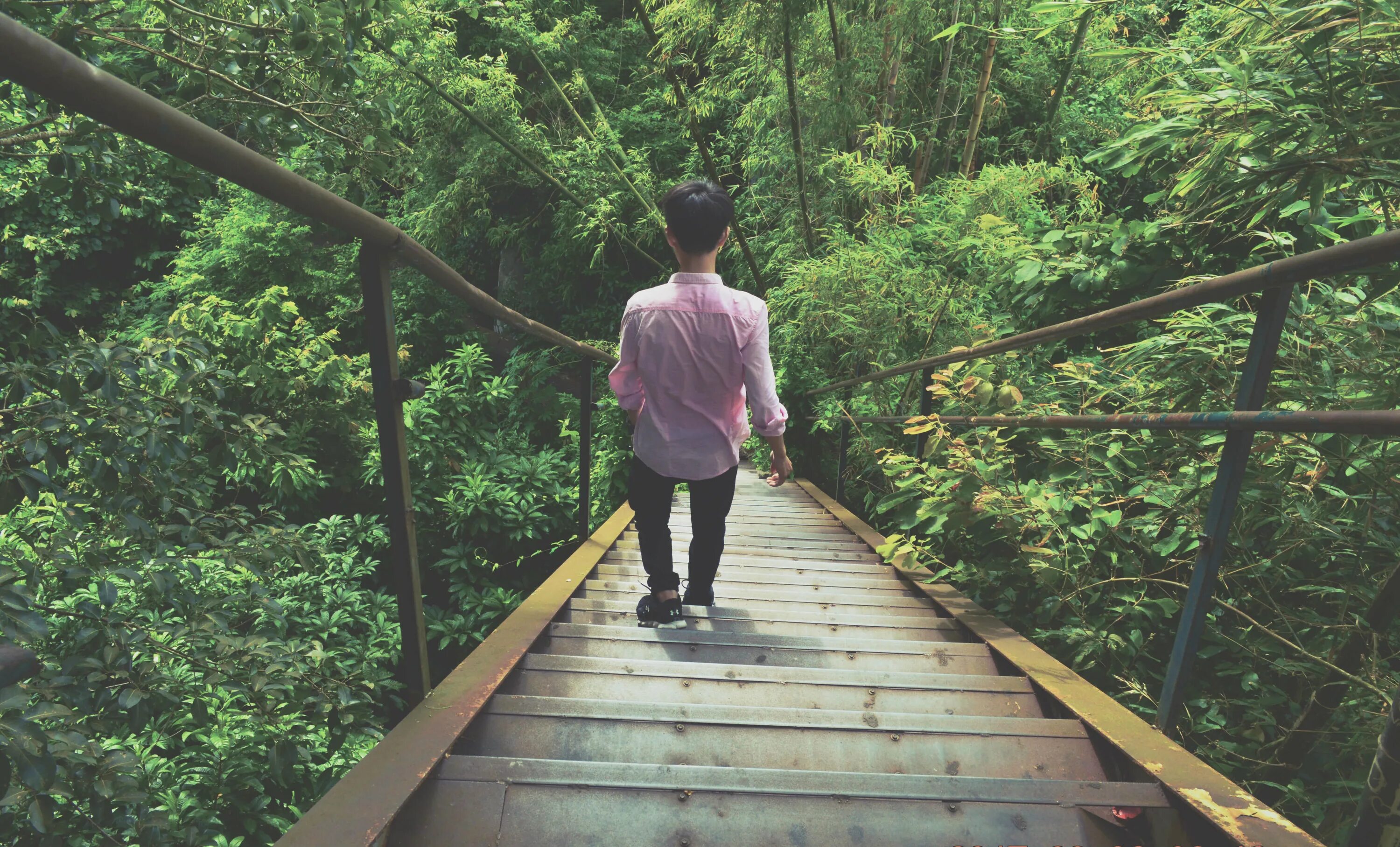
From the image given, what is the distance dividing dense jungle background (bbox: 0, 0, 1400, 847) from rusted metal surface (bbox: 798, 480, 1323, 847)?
0.17 metres

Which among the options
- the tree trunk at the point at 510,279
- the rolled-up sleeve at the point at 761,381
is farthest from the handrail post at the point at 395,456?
the tree trunk at the point at 510,279

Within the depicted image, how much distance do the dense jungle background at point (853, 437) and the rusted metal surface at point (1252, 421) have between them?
0.28 m

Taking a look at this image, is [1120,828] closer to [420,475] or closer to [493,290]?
[420,475]

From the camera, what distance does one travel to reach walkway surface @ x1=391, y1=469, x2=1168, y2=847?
42.4 inches

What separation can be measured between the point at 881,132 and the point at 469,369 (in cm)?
303

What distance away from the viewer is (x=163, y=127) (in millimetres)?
718

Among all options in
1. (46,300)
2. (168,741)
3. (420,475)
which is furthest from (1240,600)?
(46,300)

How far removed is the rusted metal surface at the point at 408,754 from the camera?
96cm

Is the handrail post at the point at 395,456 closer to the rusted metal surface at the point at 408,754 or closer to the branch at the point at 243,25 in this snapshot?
the rusted metal surface at the point at 408,754

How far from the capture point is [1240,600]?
6.06 feet

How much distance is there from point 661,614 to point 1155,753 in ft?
3.97

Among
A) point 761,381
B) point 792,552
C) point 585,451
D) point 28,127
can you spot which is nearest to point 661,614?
point 761,381

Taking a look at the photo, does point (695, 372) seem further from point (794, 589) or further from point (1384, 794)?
point (1384, 794)

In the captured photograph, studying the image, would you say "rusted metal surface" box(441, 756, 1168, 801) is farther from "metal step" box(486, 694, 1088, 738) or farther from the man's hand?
the man's hand
